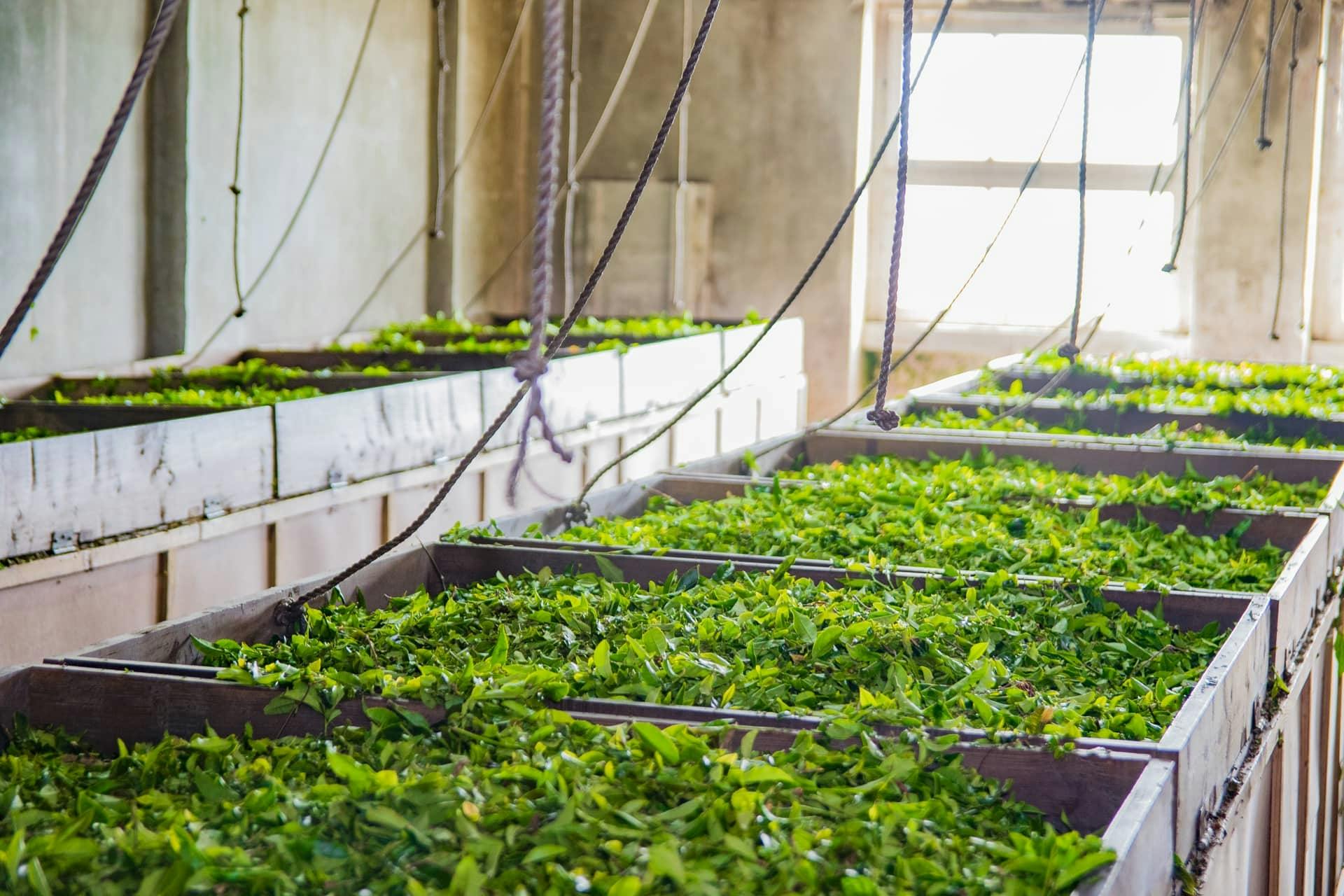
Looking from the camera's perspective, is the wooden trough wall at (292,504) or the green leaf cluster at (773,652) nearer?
the green leaf cluster at (773,652)

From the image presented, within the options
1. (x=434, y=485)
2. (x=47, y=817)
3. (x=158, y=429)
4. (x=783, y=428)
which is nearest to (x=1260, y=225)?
(x=783, y=428)

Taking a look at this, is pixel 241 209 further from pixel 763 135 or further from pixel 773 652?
pixel 773 652

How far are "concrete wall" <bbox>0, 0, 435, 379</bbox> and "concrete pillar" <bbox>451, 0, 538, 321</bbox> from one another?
0.29 metres

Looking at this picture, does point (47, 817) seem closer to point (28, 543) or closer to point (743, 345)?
point (28, 543)

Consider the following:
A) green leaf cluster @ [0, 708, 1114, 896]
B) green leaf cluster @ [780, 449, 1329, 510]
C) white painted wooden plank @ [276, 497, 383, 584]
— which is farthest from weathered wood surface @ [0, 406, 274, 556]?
green leaf cluster @ [780, 449, 1329, 510]

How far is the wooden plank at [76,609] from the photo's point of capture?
3.08 metres

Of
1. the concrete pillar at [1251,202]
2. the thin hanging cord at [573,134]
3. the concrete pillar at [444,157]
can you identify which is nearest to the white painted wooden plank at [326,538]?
the thin hanging cord at [573,134]

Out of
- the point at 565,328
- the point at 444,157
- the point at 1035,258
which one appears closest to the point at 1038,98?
the point at 1035,258

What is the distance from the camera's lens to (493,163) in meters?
9.34

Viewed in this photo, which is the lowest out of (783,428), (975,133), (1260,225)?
(783,428)

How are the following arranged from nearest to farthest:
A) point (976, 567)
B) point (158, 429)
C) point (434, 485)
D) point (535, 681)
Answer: point (535, 681)
point (976, 567)
point (158, 429)
point (434, 485)

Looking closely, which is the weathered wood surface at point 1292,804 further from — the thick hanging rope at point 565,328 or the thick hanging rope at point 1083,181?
the thick hanging rope at point 565,328

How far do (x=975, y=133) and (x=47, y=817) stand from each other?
8.46 m

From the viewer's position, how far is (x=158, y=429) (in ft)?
11.1
